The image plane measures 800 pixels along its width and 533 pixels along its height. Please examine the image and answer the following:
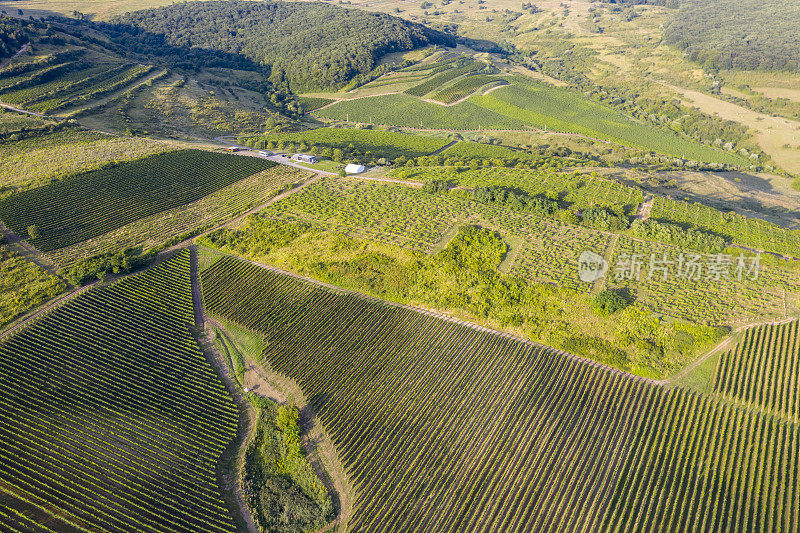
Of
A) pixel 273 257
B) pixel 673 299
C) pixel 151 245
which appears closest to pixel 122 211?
pixel 151 245

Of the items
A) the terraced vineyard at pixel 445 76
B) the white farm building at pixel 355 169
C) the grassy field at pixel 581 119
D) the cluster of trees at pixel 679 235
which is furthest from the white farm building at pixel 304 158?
the grassy field at pixel 581 119

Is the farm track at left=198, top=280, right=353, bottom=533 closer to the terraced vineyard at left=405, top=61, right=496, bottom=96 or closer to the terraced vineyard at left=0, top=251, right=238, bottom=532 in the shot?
the terraced vineyard at left=0, top=251, right=238, bottom=532

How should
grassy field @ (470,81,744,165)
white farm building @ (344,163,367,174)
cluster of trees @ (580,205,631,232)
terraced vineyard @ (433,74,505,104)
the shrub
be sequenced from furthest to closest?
terraced vineyard @ (433,74,505,104) → grassy field @ (470,81,744,165) → white farm building @ (344,163,367,174) → cluster of trees @ (580,205,631,232) → the shrub

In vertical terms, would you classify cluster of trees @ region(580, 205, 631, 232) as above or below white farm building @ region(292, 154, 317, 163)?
below

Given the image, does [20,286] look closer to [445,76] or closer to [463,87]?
[463,87]

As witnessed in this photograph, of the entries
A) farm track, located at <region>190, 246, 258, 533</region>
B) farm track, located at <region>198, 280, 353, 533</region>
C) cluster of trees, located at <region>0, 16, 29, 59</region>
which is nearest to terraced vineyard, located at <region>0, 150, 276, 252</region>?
farm track, located at <region>190, 246, 258, 533</region>

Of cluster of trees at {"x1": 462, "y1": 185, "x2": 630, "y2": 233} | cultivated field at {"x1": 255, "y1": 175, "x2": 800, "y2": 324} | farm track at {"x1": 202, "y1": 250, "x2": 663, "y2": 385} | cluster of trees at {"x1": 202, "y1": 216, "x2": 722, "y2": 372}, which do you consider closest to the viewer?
farm track at {"x1": 202, "y1": 250, "x2": 663, "y2": 385}

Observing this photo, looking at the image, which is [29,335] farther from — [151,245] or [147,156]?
[147,156]

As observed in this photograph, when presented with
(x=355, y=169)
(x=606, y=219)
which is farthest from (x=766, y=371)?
(x=355, y=169)
